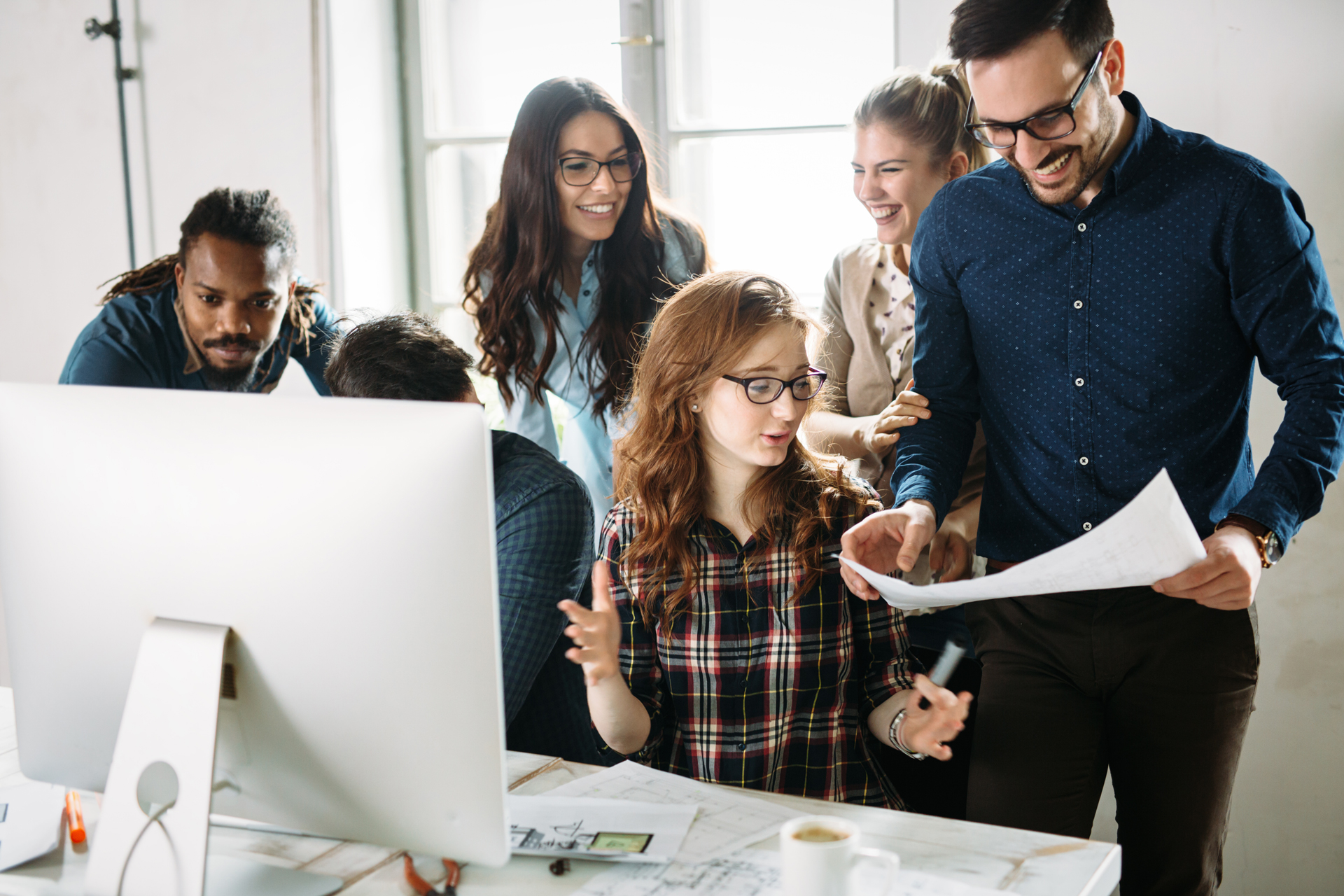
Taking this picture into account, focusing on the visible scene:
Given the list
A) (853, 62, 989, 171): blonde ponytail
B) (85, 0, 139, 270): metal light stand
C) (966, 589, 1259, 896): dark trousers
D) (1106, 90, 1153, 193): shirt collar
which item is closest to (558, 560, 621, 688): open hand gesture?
(966, 589, 1259, 896): dark trousers

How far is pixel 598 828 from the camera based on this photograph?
3.54 ft

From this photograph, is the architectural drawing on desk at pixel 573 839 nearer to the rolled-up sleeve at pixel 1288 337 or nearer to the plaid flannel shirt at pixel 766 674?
the plaid flannel shirt at pixel 766 674

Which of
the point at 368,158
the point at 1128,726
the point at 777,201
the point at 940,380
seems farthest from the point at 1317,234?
the point at 368,158

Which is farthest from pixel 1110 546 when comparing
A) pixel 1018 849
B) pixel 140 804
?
pixel 140 804

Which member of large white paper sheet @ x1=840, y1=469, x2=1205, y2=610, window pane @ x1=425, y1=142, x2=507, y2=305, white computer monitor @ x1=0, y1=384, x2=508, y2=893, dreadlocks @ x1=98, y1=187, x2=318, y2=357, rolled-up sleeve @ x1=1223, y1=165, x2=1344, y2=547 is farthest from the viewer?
window pane @ x1=425, y1=142, x2=507, y2=305

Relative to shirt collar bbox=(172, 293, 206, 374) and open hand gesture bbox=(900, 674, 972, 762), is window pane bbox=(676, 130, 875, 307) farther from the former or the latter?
open hand gesture bbox=(900, 674, 972, 762)

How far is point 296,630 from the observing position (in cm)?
87

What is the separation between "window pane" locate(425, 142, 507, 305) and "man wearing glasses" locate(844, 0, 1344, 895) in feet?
6.17

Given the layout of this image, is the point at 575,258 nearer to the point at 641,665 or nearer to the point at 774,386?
the point at 774,386

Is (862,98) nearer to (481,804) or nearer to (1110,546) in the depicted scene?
(1110,546)

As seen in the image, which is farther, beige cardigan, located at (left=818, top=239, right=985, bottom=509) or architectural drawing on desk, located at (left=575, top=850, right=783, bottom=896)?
beige cardigan, located at (left=818, top=239, right=985, bottom=509)

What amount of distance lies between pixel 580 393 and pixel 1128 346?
111 cm

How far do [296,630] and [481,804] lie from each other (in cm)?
21

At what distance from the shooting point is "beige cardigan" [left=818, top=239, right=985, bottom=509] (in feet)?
6.31
